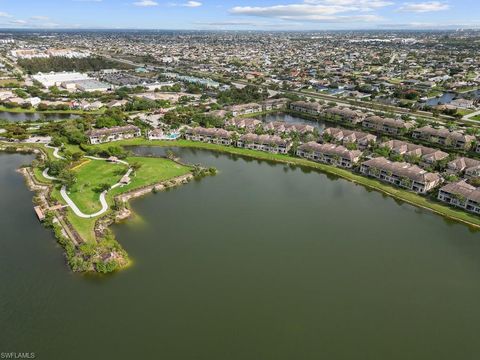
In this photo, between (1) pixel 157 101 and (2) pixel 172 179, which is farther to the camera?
(1) pixel 157 101

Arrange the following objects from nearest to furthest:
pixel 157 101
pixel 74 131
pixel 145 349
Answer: pixel 145 349 < pixel 74 131 < pixel 157 101

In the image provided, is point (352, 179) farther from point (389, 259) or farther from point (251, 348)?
point (251, 348)

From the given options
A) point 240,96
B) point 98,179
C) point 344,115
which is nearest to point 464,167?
point 344,115

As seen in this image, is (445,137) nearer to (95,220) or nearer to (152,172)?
(152,172)

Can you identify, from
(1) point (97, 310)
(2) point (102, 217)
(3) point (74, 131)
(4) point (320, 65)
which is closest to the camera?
(1) point (97, 310)

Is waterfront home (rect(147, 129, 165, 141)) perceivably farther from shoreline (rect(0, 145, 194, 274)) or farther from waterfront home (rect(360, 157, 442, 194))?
waterfront home (rect(360, 157, 442, 194))

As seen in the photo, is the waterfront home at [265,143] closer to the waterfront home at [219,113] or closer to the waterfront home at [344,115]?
the waterfront home at [219,113]

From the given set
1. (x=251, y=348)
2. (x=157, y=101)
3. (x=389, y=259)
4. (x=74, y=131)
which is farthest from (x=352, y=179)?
(x=157, y=101)
